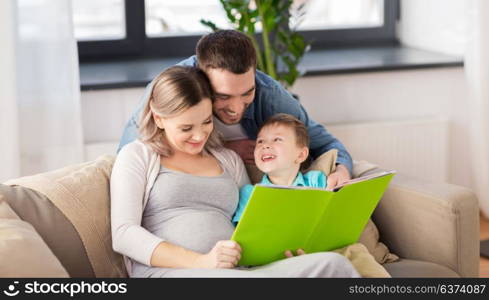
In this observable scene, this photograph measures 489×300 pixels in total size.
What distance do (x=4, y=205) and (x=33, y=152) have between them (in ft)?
4.09

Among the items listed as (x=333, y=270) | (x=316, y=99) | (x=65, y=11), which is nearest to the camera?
(x=333, y=270)

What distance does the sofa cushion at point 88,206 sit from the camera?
7.19ft

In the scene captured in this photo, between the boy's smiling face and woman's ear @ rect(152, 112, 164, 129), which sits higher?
woman's ear @ rect(152, 112, 164, 129)

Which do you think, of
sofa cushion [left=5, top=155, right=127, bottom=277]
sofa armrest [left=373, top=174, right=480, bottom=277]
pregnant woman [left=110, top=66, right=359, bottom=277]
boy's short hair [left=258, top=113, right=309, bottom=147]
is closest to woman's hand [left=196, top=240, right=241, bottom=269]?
pregnant woman [left=110, top=66, right=359, bottom=277]

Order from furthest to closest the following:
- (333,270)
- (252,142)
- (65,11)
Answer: (65,11)
(252,142)
(333,270)

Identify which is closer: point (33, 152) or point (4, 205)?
point (4, 205)

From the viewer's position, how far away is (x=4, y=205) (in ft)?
6.81

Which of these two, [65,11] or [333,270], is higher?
[65,11]

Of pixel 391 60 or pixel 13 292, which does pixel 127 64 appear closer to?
pixel 391 60

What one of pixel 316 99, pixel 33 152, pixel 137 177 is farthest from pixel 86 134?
pixel 137 177

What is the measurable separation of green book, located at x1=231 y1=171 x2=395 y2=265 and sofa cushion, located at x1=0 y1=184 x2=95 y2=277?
41cm

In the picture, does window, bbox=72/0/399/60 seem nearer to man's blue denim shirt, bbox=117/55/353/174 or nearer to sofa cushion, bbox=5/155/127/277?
man's blue denim shirt, bbox=117/55/353/174

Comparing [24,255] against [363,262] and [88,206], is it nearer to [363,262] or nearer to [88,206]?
[88,206]

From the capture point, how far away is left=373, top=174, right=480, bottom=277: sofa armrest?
2.40m
